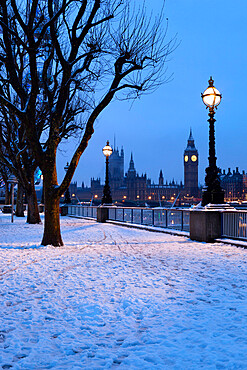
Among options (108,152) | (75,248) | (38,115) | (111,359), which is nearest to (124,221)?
(108,152)

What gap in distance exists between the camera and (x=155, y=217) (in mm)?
17781

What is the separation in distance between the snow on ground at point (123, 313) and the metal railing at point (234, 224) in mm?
3000

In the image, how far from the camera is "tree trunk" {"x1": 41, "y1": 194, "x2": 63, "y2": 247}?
1038cm

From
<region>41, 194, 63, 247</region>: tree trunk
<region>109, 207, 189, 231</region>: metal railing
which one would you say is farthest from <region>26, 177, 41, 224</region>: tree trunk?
<region>41, 194, 63, 247</region>: tree trunk

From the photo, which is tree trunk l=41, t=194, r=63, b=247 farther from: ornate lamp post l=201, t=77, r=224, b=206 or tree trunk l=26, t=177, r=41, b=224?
tree trunk l=26, t=177, r=41, b=224

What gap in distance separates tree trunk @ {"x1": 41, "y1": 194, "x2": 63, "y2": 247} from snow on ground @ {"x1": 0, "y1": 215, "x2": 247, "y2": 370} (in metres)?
2.40

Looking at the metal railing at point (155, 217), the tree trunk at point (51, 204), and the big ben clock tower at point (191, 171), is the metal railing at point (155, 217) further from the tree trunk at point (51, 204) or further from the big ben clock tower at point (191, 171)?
the big ben clock tower at point (191, 171)

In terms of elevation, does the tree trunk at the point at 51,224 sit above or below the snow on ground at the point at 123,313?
above

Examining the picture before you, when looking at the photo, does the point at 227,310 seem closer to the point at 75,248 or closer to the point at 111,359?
the point at 111,359

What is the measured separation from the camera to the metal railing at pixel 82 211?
28484mm

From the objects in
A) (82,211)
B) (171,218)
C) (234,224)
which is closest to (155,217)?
(171,218)

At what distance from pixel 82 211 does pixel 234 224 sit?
22.1m

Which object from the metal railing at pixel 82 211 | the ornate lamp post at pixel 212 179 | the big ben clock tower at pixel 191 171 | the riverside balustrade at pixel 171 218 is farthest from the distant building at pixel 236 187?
the ornate lamp post at pixel 212 179

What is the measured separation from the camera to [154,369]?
2877 mm
